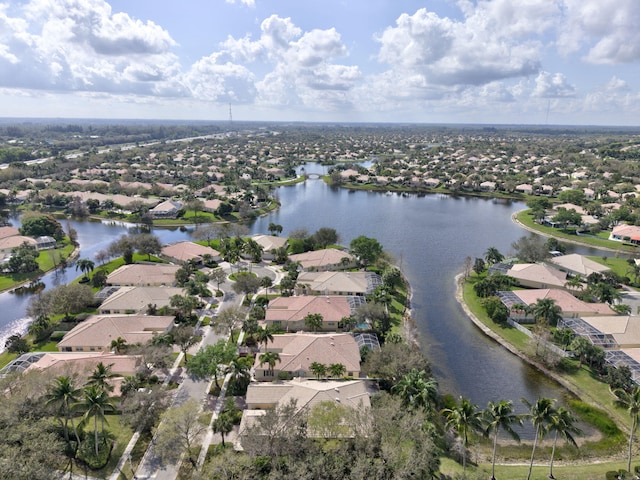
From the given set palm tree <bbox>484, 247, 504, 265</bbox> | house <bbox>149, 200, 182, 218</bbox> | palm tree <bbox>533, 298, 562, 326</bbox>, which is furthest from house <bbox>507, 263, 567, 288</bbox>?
house <bbox>149, 200, 182, 218</bbox>

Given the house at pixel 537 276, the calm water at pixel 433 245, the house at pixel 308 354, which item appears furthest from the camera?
the house at pixel 537 276

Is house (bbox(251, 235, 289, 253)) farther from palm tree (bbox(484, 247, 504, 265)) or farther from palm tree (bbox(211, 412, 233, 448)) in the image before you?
palm tree (bbox(211, 412, 233, 448))

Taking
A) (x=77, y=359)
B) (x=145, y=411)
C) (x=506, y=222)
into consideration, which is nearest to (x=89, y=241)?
(x=77, y=359)

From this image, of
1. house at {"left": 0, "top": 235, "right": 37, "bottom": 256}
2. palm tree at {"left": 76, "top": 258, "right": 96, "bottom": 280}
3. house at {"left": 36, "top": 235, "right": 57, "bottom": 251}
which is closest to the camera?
palm tree at {"left": 76, "top": 258, "right": 96, "bottom": 280}

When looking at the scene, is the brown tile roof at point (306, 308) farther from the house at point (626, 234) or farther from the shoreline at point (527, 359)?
the house at point (626, 234)

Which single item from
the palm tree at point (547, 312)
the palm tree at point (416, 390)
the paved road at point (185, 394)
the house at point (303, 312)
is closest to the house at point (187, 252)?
the paved road at point (185, 394)

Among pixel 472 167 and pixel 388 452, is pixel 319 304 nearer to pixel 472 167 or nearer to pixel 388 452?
pixel 388 452
